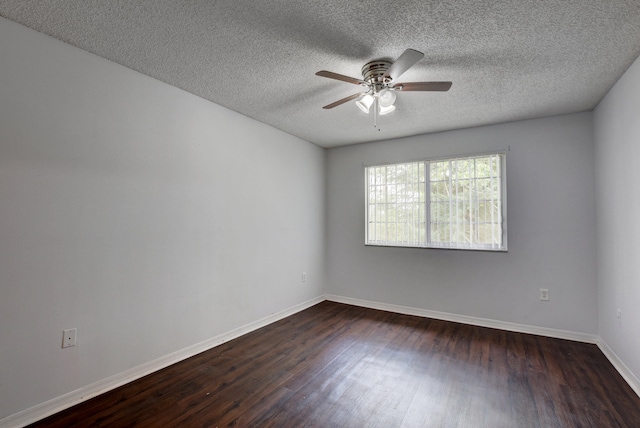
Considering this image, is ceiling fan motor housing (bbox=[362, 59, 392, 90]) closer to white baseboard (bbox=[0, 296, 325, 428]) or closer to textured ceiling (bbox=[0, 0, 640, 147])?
textured ceiling (bbox=[0, 0, 640, 147])

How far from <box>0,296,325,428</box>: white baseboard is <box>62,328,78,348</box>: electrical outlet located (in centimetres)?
33

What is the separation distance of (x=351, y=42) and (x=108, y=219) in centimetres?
217

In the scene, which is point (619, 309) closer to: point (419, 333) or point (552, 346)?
point (552, 346)

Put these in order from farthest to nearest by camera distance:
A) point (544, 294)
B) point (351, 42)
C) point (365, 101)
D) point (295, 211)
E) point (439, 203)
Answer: point (295, 211), point (439, 203), point (544, 294), point (365, 101), point (351, 42)

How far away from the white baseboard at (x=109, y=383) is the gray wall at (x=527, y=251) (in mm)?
2276

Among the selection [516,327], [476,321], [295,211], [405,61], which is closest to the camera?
[405,61]

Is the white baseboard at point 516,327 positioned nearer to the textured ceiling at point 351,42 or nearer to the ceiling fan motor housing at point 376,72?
the textured ceiling at point 351,42

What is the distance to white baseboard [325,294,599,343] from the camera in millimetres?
3014

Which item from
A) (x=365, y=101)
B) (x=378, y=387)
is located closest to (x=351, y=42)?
(x=365, y=101)

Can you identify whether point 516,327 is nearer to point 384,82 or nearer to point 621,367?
point 621,367

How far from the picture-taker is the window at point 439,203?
3.44m

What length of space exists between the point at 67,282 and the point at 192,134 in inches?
61.0

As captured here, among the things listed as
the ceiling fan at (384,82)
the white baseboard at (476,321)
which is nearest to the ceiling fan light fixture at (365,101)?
the ceiling fan at (384,82)

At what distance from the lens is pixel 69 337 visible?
1929 millimetres
